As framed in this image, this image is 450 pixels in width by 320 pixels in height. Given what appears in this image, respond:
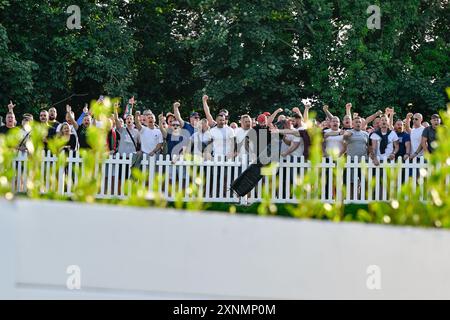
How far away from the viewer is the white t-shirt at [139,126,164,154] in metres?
16.4

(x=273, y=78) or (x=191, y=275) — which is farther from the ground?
A: (x=273, y=78)

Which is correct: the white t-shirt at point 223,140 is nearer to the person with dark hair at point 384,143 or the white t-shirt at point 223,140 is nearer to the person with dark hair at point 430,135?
the person with dark hair at point 384,143

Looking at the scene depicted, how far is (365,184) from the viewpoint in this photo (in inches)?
654

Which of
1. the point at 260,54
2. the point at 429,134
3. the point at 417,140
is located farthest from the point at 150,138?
the point at 260,54

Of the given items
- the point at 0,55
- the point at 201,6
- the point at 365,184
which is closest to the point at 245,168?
the point at 365,184

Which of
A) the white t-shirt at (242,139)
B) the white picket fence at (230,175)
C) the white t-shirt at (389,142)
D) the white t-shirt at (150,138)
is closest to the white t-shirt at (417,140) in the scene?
the white picket fence at (230,175)

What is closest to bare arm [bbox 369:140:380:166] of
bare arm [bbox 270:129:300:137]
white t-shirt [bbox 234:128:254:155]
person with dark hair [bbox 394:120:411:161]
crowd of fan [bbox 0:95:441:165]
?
crowd of fan [bbox 0:95:441:165]

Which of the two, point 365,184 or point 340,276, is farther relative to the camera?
point 365,184

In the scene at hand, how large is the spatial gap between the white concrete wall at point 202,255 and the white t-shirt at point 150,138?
36.3 ft

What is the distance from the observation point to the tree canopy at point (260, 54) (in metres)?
28.8

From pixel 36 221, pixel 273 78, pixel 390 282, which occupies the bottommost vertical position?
pixel 390 282

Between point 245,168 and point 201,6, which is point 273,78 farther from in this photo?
point 245,168

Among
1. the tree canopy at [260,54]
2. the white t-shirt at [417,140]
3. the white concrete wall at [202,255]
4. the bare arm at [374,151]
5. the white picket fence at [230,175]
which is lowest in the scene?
the white concrete wall at [202,255]

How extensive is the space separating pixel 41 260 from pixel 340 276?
1726 mm
